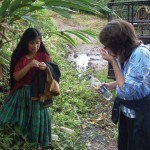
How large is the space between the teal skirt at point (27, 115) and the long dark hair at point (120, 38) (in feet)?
3.41

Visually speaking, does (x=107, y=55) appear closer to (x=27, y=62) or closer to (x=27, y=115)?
(x=27, y=62)

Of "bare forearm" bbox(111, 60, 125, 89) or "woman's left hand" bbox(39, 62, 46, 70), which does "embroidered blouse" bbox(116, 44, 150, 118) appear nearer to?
"bare forearm" bbox(111, 60, 125, 89)

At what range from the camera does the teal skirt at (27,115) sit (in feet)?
11.2

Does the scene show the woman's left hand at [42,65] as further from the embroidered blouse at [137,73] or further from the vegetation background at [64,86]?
the embroidered blouse at [137,73]

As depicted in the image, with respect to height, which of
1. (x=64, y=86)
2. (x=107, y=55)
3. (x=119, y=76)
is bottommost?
(x=64, y=86)

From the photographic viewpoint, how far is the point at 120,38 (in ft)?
8.65

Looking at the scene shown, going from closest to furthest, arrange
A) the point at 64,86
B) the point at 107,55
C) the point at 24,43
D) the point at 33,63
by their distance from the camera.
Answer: the point at 107,55 < the point at 33,63 < the point at 24,43 < the point at 64,86

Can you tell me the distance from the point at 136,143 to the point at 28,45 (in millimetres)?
1254

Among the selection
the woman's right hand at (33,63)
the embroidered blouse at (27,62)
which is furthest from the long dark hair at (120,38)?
the embroidered blouse at (27,62)

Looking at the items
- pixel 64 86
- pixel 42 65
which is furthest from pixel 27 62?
pixel 64 86

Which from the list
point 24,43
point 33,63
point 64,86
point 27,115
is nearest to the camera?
point 33,63

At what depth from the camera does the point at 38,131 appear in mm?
3477

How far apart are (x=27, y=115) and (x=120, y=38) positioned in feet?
4.25

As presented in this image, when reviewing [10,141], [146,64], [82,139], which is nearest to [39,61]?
[10,141]
